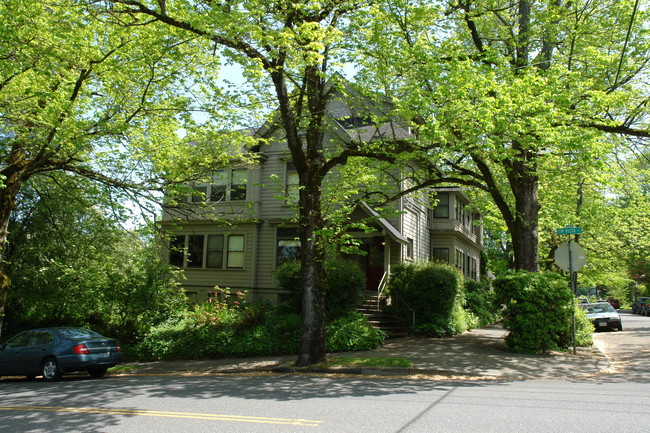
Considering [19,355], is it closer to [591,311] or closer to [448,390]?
[448,390]

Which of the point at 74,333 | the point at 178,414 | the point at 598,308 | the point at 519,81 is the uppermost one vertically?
the point at 519,81

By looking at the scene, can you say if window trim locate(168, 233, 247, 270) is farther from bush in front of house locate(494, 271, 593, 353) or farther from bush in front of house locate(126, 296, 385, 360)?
bush in front of house locate(494, 271, 593, 353)

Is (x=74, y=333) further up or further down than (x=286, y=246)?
further down

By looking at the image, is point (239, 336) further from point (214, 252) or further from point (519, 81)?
point (519, 81)

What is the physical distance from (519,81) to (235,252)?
1581cm

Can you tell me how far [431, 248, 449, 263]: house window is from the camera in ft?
93.7

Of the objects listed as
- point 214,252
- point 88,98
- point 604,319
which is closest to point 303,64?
point 88,98

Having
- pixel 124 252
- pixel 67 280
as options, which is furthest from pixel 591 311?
pixel 67 280

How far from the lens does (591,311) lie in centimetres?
2511

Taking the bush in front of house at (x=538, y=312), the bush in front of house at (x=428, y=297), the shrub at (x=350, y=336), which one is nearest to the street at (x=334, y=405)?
the bush in front of house at (x=538, y=312)

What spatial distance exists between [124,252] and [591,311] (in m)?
22.3

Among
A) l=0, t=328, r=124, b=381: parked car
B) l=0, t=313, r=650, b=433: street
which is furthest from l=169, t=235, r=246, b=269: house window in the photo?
l=0, t=313, r=650, b=433: street

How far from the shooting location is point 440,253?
94.1ft

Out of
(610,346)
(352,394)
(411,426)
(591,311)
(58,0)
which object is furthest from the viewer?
(591,311)
